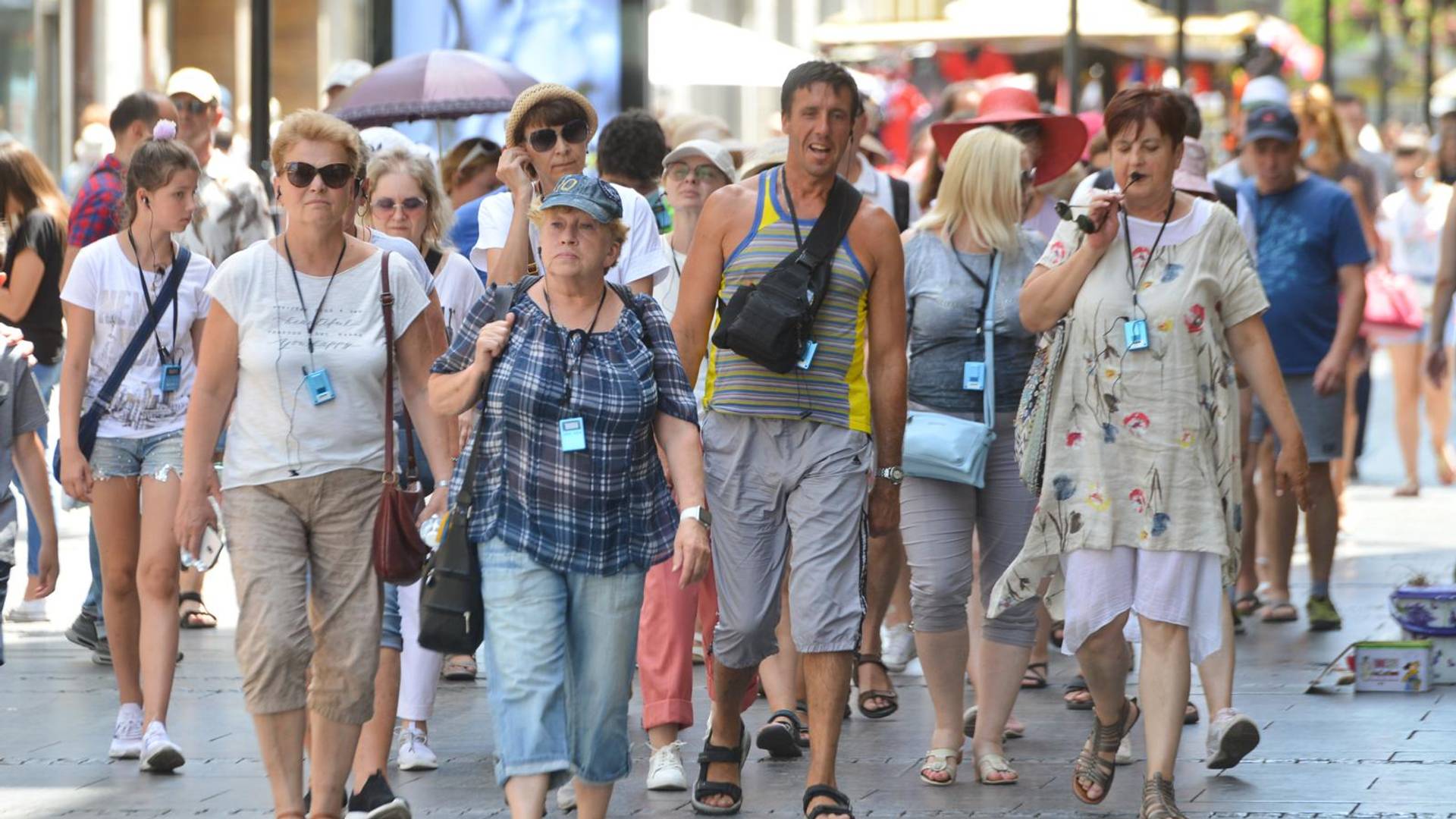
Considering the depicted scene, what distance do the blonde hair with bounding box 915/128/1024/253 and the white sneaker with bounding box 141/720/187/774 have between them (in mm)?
2928

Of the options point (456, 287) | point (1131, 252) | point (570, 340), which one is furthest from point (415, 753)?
point (1131, 252)

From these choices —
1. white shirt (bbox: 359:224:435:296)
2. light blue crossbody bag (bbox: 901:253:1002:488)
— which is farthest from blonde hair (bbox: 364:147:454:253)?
light blue crossbody bag (bbox: 901:253:1002:488)

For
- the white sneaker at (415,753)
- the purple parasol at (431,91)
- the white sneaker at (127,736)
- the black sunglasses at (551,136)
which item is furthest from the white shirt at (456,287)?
the purple parasol at (431,91)

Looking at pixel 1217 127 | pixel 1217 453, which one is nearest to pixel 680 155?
pixel 1217 453

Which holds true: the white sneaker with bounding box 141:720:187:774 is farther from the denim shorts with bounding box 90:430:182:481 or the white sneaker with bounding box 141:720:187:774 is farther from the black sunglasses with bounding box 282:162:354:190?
the black sunglasses with bounding box 282:162:354:190

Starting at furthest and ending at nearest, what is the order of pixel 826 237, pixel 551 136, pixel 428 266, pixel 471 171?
pixel 471 171 → pixel 428 266 → pixel 551 136 → pixel 826 237

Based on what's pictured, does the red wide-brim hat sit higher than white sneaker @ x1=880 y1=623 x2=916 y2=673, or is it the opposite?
the red wide-brim hat

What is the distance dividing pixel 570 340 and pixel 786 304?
0.89 meters

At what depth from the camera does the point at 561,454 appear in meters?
5.71

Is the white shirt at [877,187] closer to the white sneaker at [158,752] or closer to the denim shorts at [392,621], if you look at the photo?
the denim shorts at [392,621]

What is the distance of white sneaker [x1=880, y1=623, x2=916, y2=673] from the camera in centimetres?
940

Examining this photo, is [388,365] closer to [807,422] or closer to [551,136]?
[807,422]

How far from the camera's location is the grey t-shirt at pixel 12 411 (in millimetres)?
7344

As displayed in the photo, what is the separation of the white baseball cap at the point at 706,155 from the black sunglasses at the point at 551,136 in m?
1.04
